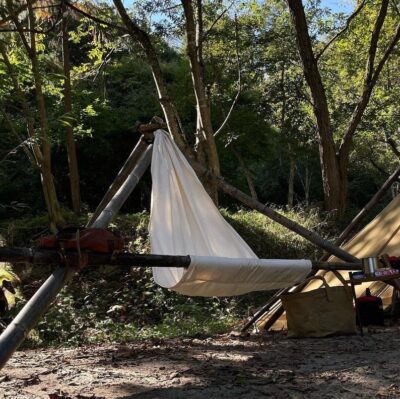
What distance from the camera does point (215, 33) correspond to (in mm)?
12289

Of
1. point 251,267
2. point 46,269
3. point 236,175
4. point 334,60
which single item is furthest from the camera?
point 236,175

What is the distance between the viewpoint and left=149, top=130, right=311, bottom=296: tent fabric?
3.68 metres

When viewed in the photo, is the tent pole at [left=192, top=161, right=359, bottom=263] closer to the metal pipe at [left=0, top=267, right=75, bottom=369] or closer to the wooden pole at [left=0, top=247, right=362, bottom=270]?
the wooden pole at [left=0, top=247, right=362, bottom=270]

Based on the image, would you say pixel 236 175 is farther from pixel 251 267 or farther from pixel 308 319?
pixel 251 267

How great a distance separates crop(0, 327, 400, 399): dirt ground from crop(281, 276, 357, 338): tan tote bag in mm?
133

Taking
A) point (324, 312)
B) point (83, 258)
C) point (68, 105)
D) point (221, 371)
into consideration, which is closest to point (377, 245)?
point (324, 312)

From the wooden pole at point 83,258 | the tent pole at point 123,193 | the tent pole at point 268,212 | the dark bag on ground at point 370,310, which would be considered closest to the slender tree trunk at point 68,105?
the tent pole at point 268,212

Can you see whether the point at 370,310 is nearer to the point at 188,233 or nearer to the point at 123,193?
the point at 188,233

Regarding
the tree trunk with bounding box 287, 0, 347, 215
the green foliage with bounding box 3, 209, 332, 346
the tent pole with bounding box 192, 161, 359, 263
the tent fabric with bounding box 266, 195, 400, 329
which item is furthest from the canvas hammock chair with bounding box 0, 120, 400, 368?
the tree trunk with bounding box 287, 0, 347, 215

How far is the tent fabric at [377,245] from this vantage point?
228 inches

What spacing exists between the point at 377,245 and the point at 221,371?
3099 mm

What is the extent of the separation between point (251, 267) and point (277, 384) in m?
0.73

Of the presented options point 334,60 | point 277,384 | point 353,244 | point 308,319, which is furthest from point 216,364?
point 334,60

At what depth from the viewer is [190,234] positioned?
3.87m
